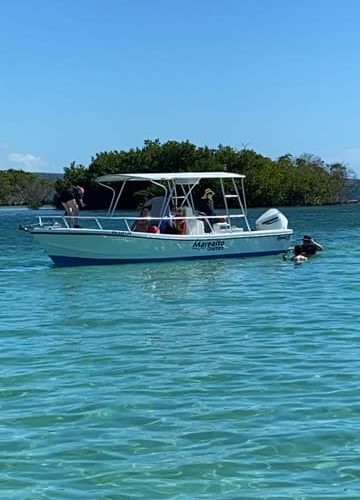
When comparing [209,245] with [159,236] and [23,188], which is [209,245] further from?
[23,188]

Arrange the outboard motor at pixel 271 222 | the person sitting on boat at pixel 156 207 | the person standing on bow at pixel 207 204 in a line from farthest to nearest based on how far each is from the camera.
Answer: the outboard motor at pixel 271 222 → the person standing on bow at pixel 207 204 → the person sitting on boat at pixel 156 207

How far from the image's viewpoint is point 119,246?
25.4 meters

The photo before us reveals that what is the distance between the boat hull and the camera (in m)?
25.2

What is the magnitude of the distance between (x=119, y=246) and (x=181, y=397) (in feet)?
53.6

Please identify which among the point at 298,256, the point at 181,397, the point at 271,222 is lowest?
the point at 181,397

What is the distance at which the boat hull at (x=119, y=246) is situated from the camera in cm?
2523

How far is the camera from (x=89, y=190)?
11525cm

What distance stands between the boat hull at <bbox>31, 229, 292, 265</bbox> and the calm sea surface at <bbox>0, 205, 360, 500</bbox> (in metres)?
6.94

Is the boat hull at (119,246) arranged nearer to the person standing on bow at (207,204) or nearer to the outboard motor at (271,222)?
the person standing on bow at (207,204)

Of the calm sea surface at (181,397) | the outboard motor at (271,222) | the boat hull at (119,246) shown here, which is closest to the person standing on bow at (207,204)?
the boat hull at (119,246)

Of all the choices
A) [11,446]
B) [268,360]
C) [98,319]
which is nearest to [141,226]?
[98,319]

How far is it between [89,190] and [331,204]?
31811 millimetres

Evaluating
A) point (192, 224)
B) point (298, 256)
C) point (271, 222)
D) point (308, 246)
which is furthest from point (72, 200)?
point (308, 246)

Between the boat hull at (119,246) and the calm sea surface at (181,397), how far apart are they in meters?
6.94
